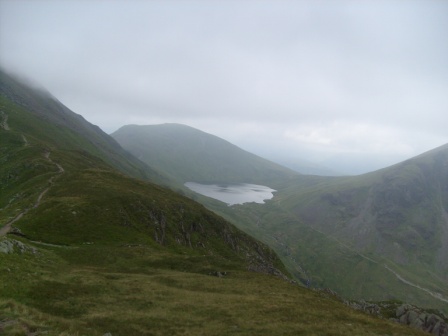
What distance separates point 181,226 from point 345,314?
198 ft

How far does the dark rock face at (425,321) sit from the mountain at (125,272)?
20.0 m

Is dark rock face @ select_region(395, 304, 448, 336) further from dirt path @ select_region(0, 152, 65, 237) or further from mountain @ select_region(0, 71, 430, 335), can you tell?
dirt path @ select_region(0, 152, 65, 237)

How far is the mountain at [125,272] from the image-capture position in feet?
91.4

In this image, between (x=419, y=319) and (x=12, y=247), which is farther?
(x=419, y=319)

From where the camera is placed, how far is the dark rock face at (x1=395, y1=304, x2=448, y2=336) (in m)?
52.7

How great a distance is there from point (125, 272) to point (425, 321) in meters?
54.4

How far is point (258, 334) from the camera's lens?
89.4ft

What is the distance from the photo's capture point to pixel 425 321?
5538cm

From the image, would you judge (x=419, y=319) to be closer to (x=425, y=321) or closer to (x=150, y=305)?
(x=425, y=321)

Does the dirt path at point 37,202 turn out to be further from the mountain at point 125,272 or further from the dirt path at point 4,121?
the dirt path at point 4,121

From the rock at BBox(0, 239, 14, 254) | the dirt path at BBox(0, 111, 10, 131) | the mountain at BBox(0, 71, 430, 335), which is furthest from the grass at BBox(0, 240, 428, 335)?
the dirt path at BBox(0, 111, 10, 131)

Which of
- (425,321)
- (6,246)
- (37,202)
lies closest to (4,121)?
(37,202)

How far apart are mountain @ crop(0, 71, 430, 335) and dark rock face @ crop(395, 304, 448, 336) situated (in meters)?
20.0

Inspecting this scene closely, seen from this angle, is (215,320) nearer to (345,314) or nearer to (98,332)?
(98,332)
